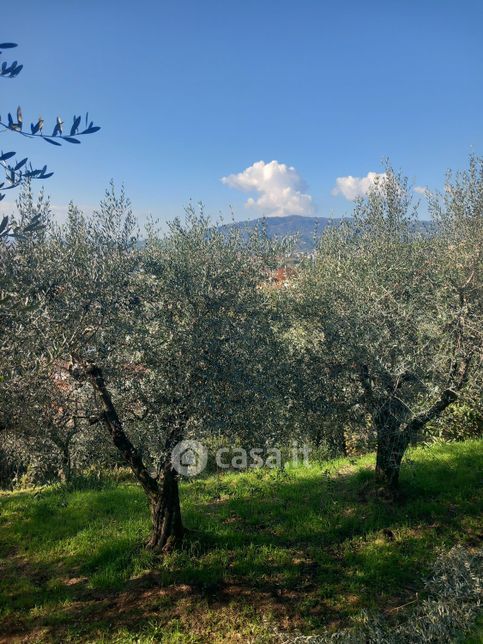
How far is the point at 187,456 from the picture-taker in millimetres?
10234

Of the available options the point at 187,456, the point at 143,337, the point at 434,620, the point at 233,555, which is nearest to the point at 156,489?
the point at 187,456

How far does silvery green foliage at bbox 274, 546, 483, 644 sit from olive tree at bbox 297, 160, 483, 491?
126 inches

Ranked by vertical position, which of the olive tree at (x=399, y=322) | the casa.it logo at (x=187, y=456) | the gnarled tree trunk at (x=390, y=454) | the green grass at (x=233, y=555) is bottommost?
the green grass at (x=233, y=555)

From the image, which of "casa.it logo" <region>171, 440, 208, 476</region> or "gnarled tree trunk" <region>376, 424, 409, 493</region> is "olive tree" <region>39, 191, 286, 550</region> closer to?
"casa.it logo" <region>171, 440, 208, 476</region>

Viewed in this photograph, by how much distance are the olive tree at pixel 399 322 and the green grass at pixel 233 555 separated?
1867mm

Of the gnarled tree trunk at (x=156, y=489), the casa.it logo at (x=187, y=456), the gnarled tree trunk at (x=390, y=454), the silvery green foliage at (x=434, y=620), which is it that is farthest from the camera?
the gnarled tree trunk at (x=390, y=454)

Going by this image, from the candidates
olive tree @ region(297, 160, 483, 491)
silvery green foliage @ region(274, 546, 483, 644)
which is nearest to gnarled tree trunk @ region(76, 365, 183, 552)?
silvery green foliage @ region(274, 546, 483, 644)

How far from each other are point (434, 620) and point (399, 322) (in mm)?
6015

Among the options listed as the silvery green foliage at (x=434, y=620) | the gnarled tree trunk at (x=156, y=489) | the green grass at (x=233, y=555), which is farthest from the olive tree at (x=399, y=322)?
the gnarled tree trunk at (x=156, y=489)

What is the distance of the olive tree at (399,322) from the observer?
35.9 ft

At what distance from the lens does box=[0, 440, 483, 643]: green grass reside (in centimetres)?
943

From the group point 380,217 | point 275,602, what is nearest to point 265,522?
point 275,602

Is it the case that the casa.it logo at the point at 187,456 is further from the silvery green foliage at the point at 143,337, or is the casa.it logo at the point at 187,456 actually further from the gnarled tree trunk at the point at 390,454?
the gnarled tree trunk at the point at 390,454

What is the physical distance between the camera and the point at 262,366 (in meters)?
9.85
